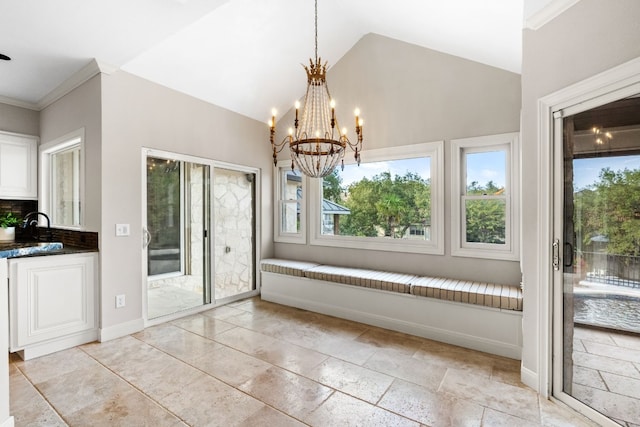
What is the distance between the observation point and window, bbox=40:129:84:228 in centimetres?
352

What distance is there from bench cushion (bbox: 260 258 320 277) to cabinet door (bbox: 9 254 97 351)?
2.07 m

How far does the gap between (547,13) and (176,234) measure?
4.08 m

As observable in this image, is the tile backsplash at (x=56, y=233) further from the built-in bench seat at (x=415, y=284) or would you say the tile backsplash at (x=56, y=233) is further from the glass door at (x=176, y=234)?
the built-in bench seat at (x=415, y=284)

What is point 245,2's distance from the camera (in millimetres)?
3064

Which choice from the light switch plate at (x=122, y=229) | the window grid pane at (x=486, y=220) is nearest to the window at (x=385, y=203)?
the window grid pane at (x=486, y=220)

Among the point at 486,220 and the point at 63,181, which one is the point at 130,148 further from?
the point at 486,220

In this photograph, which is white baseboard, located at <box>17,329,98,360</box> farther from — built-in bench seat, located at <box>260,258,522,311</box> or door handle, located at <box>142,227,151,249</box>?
built-in bench seat, located at <box>260,258,522,311</box>

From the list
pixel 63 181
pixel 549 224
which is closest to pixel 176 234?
pixel 63 181

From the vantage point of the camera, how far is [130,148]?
3.26m

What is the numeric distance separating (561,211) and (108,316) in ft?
13.2

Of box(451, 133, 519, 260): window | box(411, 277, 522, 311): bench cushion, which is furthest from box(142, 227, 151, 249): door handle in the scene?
box(451, 133, 519, 260): window

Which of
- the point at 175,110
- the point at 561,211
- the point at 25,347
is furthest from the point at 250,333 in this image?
the point at 561,211

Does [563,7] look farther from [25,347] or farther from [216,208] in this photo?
[25,347]

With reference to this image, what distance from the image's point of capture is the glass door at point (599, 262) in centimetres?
173
